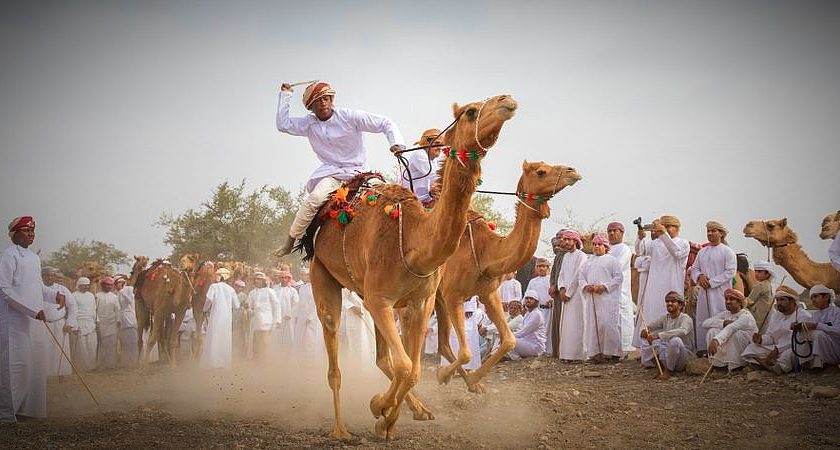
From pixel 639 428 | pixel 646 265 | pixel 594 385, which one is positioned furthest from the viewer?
pixel 646 265

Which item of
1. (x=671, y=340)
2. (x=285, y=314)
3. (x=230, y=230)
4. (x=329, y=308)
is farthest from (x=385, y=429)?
(x=230, y=230)

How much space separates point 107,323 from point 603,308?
1167 centimetres

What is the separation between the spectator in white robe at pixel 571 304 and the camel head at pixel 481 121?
26.7 ft

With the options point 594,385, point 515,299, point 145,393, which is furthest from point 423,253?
point 515,299

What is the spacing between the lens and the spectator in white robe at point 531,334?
14.6 m

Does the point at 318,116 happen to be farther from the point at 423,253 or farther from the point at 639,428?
the point at 639,428

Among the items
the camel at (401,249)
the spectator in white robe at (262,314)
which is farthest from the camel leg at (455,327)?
the spectator in white robe at (262,314)

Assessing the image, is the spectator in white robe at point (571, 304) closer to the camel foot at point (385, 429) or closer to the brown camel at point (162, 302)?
the camel foot at point (385, 429)

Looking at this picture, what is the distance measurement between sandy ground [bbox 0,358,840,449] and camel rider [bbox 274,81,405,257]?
7.31ft

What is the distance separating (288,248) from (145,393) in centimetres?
503

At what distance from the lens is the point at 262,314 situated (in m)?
18.2

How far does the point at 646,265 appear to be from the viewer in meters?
14.3

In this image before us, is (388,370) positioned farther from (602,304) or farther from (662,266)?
(662,266)

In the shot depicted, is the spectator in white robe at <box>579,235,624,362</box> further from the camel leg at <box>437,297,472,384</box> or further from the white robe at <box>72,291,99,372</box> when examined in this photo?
the white robe at <box>72,291,99,372</box>
